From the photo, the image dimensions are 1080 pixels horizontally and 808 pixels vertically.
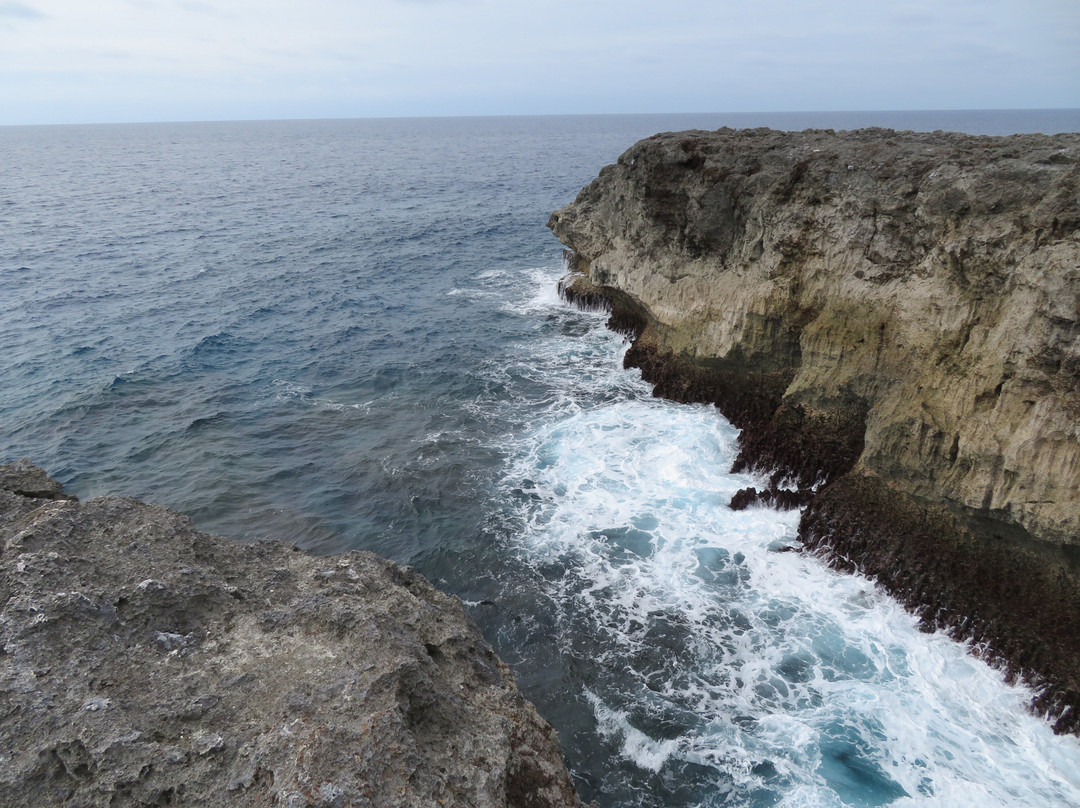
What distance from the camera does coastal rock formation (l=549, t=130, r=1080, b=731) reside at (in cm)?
1634

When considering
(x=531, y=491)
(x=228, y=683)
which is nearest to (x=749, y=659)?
(x=531, y=491)

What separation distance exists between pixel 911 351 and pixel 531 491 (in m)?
14.5

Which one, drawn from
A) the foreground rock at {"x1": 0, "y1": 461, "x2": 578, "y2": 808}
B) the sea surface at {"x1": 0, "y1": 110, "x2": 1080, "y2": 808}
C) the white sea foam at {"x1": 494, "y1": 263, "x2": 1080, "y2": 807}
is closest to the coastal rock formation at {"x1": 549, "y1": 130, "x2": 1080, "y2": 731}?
the white sea foam at {"x1": 494, "y1": 263, "x2": 1080, "y2": 807}

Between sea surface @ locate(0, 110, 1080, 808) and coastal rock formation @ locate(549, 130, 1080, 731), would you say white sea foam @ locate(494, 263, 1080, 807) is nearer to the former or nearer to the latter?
sea surface @ locate(0, 110, 1080, 808)

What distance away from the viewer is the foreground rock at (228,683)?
7699mm

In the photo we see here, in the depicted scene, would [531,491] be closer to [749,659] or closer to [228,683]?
[749,659]

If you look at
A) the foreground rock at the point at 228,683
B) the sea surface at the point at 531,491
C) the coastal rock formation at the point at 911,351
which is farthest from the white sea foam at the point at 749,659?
the foreground rock at the point at 228,683

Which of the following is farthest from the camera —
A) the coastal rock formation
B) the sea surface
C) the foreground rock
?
the coastal rock formation

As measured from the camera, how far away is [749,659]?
1662 centimetres

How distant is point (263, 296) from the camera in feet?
149

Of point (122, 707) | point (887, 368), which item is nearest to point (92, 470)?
point (122, 707)

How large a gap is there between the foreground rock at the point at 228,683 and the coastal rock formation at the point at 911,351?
1491cm

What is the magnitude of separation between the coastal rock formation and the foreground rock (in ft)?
48.9

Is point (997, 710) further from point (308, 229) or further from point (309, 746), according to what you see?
point (308, 229)
